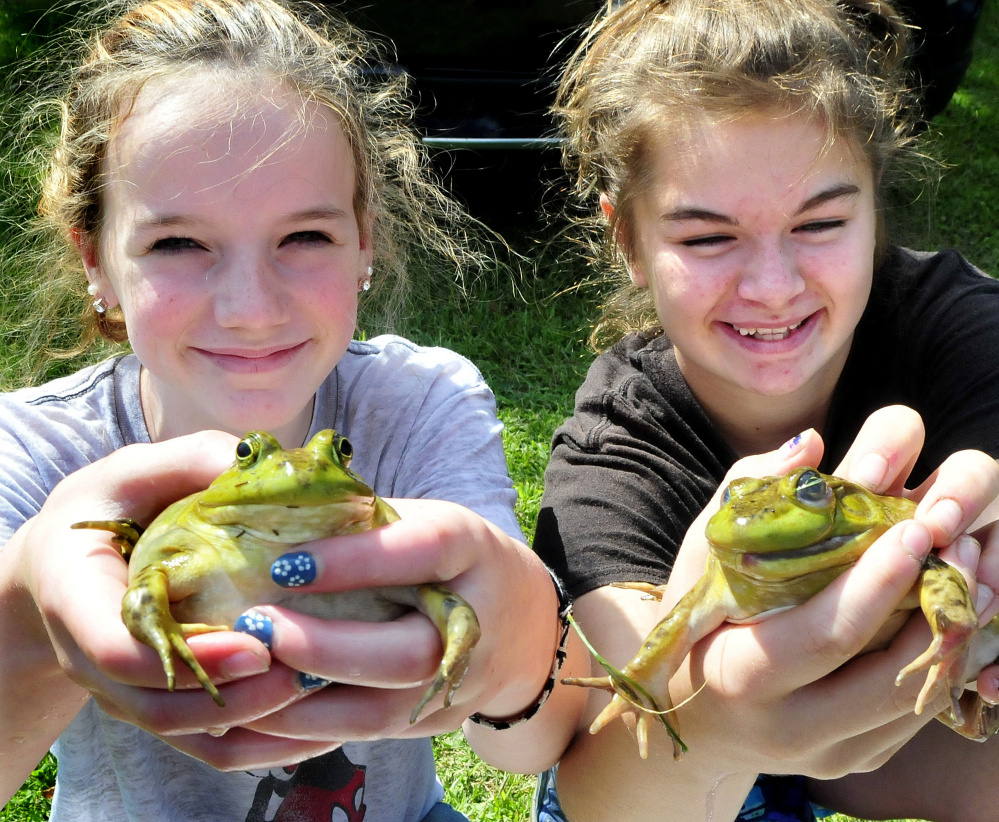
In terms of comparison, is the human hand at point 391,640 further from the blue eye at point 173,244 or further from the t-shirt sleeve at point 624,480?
the blue eye at point 173,244

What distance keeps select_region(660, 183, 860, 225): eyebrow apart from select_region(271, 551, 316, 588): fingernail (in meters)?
1.55

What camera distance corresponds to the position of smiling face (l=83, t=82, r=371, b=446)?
2.33 metres

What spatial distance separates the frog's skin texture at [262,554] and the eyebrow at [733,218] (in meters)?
1.37

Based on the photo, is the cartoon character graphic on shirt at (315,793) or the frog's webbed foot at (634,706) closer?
the frog's webbed foot at (634,706)

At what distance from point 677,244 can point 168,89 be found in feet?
4.55

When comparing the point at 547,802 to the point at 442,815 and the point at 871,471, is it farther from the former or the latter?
the point at 871,471

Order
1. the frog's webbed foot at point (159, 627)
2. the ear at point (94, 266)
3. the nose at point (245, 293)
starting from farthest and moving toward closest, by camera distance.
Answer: the ear at point (94, 266) → the nose at point (245, 293) → the frog's webbed foot at point (159, 627)

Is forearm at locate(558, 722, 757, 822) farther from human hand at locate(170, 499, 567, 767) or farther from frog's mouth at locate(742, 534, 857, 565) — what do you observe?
frog's mouth at locate(742, 534, 857, 565)

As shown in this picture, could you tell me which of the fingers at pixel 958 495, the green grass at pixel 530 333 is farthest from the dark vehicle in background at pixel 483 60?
the fingers at pixel 958 495

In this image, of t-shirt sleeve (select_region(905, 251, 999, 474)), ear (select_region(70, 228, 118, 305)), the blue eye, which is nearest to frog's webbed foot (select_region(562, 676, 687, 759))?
t-shirt sleeve (select_region(905, 251, 999, 474))

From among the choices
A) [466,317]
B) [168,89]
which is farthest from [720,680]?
Result: [466,317]

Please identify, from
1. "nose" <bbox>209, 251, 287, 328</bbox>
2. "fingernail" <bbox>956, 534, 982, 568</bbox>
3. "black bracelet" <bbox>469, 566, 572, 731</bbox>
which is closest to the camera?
"fingernail" <bbox>956, 534, 982, 568</bbox>

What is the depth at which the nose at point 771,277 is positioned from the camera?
2.62 meters

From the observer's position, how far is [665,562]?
2646 millimetres
